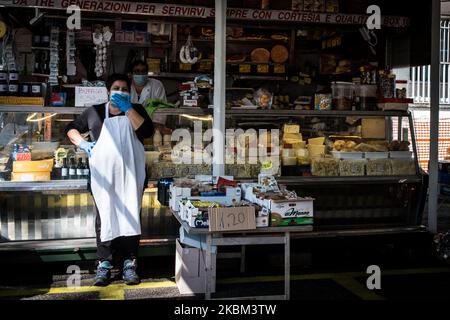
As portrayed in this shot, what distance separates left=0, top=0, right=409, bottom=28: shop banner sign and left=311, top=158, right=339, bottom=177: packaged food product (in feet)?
7.46

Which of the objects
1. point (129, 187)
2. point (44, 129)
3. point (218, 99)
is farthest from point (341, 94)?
point (44, 129)

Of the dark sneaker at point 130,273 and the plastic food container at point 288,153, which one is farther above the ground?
the plastic food container at point 288,153

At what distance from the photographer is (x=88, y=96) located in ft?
21.1

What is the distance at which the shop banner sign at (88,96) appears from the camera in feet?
21.0

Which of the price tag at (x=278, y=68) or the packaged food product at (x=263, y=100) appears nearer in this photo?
the packaged food product at (x=263, y=100)

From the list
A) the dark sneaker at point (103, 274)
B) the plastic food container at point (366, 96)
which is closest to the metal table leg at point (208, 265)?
the dark sneaker at point (103, 274)

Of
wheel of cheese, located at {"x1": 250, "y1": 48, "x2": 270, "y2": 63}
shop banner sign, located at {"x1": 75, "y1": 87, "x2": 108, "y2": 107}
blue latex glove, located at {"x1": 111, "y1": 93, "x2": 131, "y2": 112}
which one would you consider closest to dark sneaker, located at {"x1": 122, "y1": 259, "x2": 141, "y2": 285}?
blue latex glove, located at {"x1": 111, "y1": 93, "x2": 131, "y2": 112}

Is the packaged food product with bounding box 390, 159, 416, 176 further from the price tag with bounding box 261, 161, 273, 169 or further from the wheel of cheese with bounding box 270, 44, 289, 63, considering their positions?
the wheel of cheese with bounding box 270, 44, 289, 63

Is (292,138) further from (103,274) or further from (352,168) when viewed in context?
(103,274)

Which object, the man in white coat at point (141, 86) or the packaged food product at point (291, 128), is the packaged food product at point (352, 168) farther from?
the man in white coat at point (141, 86)

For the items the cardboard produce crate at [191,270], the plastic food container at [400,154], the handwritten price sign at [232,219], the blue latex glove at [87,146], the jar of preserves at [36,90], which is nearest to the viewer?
the handwritten price sign at [232,219]

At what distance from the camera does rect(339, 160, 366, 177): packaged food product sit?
6930 mm
